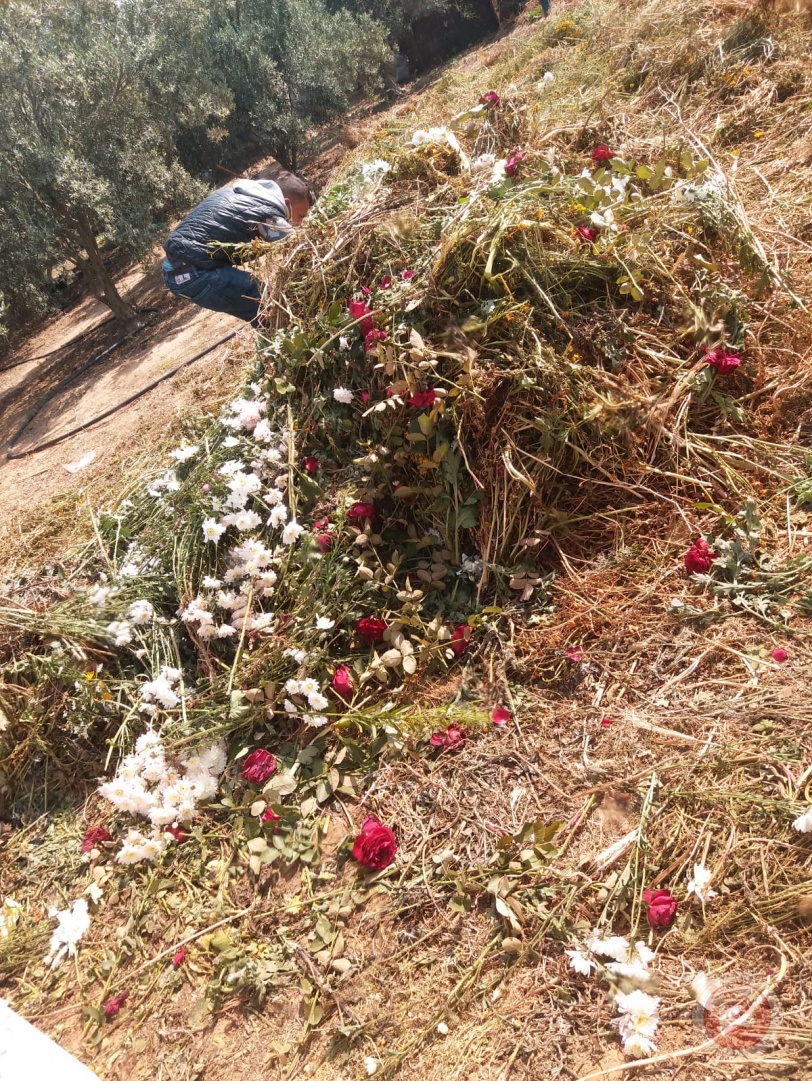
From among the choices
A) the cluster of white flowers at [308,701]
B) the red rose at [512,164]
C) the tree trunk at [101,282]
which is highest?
the tree trunk at [101,282]

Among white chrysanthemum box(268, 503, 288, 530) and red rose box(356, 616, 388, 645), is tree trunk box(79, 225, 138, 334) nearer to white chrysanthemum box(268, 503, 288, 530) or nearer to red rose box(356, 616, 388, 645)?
white chrysanthemum box(268, 503, 288, 530)

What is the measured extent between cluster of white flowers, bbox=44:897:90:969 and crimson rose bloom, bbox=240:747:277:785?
2.18 feet

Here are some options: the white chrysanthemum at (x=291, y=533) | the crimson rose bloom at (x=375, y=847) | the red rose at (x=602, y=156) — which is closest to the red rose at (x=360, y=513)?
the white chrysanthemum at (x=291, y=533)

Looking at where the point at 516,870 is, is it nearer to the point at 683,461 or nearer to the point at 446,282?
the point at 683,461

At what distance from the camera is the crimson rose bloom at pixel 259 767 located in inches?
86.9

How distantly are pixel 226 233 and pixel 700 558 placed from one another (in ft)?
12.4

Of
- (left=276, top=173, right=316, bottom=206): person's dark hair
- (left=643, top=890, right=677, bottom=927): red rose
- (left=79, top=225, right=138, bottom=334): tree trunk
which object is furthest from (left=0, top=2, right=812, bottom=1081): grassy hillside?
(left=79, top=225, right=138, bottom=334): tree trunk

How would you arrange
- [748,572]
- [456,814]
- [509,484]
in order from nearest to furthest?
[456,814] < [748,572] < [509,484]

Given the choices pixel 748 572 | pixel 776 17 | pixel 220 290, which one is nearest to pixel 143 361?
pixel 220 290

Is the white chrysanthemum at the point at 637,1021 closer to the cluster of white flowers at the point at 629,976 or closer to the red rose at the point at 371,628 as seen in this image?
the cluster of white flowers at the point at 629,976

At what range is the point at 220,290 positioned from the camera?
173 inches

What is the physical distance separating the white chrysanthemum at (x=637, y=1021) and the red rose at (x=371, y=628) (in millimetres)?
1308

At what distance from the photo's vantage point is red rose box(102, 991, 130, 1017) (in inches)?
75.6

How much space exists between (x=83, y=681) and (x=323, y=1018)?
1531 millimetres
